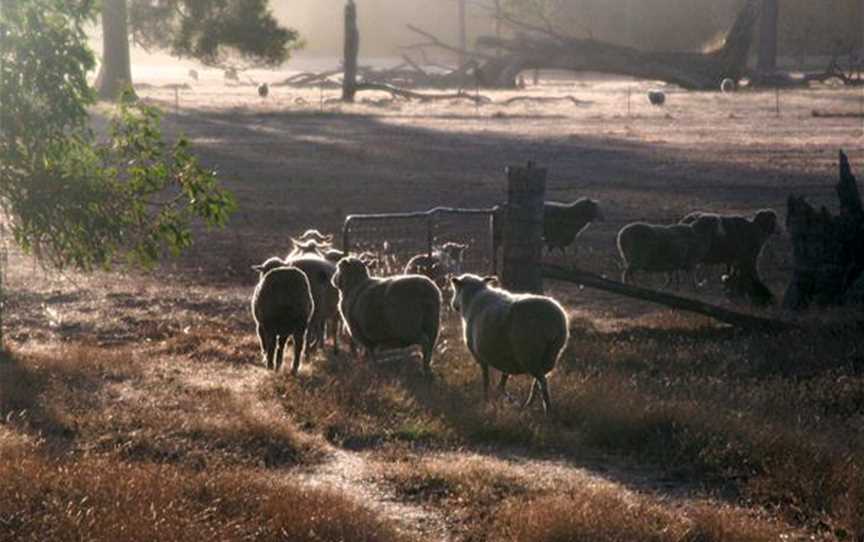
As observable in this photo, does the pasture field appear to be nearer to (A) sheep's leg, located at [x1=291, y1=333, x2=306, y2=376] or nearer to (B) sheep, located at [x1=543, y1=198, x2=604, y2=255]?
(A) sheep's leg, located at [x1=291, y1=333, x2=306, y2=376]

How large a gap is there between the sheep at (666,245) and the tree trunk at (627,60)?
55.5 meters

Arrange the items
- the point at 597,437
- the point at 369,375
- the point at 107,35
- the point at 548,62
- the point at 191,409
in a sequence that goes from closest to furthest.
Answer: the point at 597,437 → the point at 191,409 → the point at 369,375 → the point at 107,35 → the point at 548,62

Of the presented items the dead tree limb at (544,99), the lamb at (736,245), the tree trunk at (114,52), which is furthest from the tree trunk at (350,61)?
the lamb at (736,245)

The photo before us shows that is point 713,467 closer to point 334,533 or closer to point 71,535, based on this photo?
point 334,533

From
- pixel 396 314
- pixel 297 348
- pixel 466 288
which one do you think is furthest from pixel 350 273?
pixel 466 288

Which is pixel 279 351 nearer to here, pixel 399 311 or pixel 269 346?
pixel 269 346

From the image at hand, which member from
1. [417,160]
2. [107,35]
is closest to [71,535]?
[417,160]

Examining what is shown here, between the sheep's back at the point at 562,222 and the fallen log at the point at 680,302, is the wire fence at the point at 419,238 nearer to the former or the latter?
the sheep's back at the point at 562,222

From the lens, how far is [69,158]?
48.8 feet

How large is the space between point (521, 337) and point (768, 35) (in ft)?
248

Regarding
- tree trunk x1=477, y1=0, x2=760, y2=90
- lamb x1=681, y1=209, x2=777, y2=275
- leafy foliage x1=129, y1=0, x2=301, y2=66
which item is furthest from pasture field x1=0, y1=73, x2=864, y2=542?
tree trunk x1=477, y1=0, x2=760, y2=90

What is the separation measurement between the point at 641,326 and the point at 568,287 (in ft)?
13.2

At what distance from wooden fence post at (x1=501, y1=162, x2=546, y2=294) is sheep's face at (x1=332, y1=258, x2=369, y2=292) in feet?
5.83

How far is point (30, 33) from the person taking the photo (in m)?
14.4
